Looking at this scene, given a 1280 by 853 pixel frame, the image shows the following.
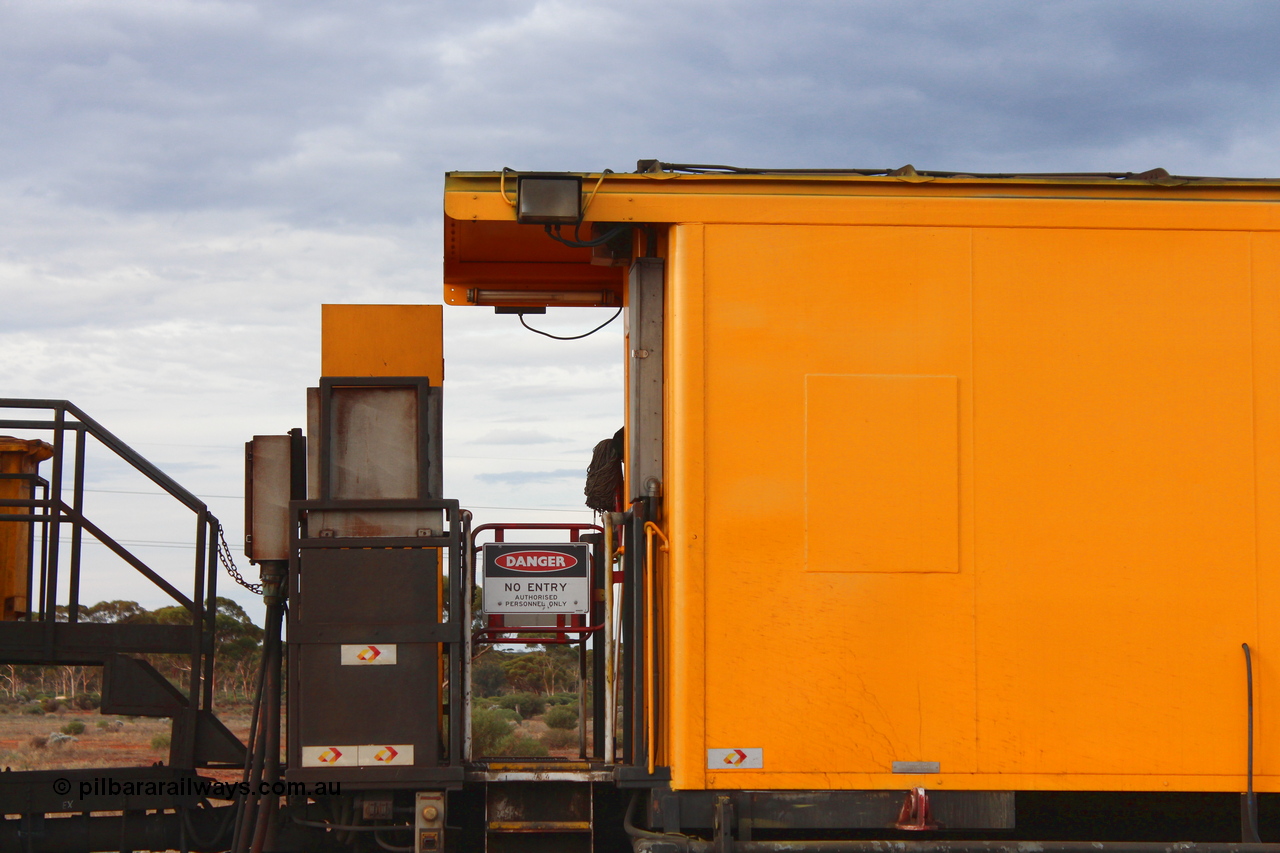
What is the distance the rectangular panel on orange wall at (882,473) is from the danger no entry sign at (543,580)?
4.34 ft

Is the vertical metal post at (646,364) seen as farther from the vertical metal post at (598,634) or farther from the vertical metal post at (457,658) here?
the vertical metal post at (457,658)

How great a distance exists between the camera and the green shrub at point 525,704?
718 inches

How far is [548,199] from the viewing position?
4.61 metres

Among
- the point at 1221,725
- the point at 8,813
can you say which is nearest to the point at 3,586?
the point at 8,813

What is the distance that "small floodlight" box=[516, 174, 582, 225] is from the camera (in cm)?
459

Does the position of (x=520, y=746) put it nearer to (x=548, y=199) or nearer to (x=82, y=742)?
(x=82, y=742)

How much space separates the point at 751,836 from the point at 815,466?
1.56 m

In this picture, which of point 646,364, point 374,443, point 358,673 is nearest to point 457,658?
point 358,673

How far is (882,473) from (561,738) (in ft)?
33.8

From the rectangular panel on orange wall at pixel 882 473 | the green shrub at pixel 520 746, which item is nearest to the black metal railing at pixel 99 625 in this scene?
the rectangular panel on orange wall at pixel 882 473

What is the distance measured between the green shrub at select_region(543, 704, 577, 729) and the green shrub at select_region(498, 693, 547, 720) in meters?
1.51

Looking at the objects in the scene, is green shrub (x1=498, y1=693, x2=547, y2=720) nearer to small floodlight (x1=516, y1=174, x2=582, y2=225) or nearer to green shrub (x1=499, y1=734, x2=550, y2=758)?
green shrub (x1=499, y1=734, x2=550, y2=758)

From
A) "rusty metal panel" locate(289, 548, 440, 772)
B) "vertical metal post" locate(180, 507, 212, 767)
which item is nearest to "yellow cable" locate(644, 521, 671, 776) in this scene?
"rusty metal panel" locate(289, 548, 440, 772)

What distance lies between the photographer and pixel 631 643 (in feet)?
16.2
